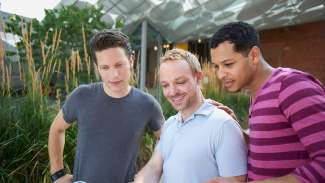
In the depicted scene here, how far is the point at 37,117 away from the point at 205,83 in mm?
3896

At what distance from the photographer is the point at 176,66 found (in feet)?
5.39

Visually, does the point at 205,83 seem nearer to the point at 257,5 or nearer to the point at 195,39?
the point at 257,5

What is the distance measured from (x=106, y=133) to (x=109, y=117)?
92 mm

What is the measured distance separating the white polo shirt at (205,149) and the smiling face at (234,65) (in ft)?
0.48

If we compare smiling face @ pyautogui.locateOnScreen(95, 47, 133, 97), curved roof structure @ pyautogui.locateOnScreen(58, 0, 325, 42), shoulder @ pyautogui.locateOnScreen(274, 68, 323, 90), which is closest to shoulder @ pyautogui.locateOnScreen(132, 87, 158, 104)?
smiling face @ pyautogui.locateOnScreen(95, 47, 133, 97)

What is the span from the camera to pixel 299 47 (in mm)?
14508

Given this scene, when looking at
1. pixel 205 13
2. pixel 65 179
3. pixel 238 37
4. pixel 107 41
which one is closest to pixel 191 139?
pixel 238 37

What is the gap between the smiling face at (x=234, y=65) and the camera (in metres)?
1.49

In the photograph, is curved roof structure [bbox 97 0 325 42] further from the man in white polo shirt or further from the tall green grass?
the man in white polo shirt

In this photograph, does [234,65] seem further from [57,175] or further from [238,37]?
[57,175]

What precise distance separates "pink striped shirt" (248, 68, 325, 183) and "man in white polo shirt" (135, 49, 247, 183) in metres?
0.09

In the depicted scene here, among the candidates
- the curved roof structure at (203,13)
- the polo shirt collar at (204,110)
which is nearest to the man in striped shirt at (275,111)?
the polo shirt collar at (204,110)

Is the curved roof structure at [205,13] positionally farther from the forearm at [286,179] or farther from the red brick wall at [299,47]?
the forearm at [286,179]

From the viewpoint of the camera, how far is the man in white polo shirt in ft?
4.73
